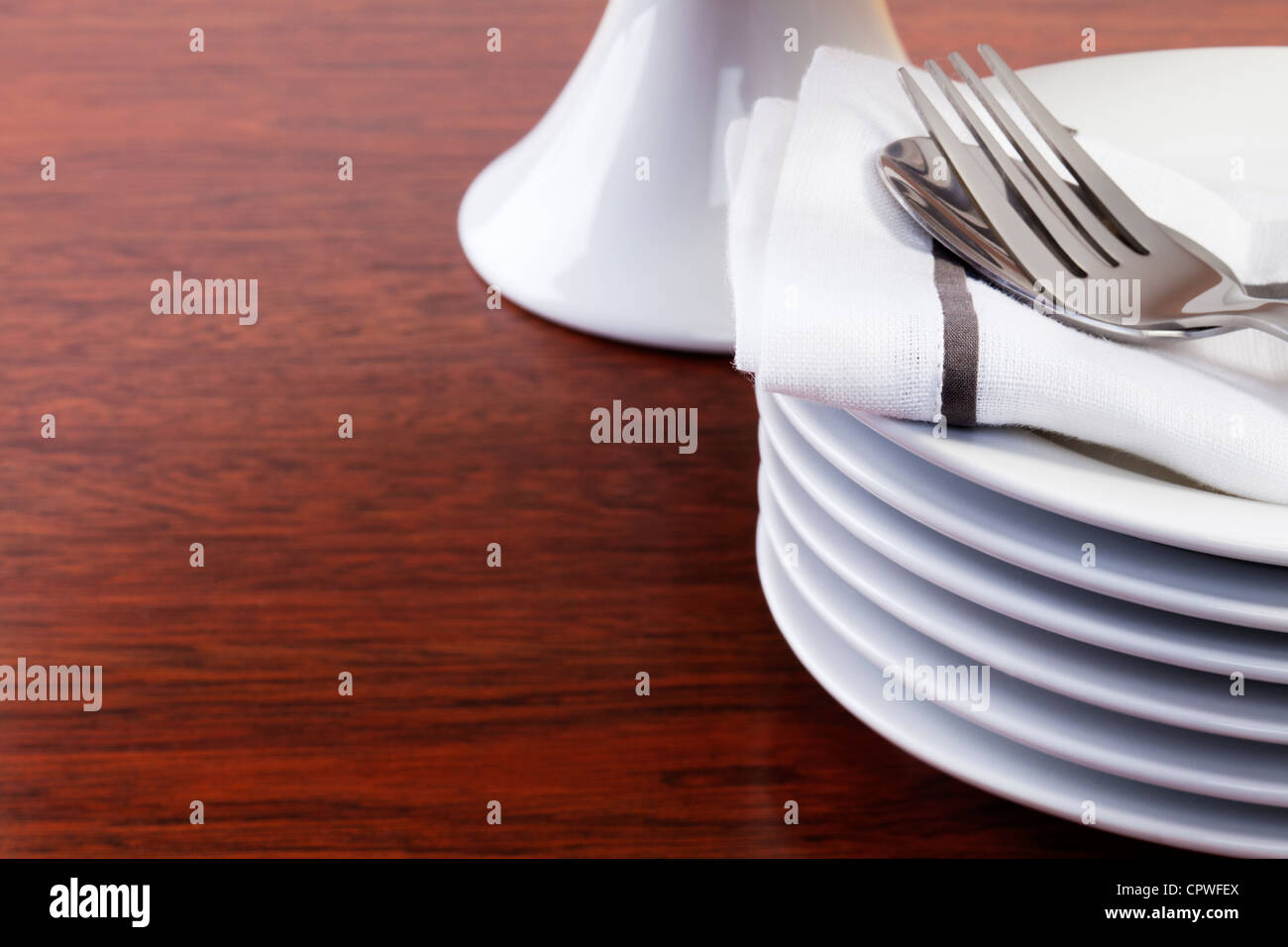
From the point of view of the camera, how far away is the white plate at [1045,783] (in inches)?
11.7

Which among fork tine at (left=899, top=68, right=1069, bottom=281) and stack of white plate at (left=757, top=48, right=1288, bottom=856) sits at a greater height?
fork tine at (left=899, top=68, right=1069, bottom=281)

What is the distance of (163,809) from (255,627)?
2.8 inches

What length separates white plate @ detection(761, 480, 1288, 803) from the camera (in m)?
0.29

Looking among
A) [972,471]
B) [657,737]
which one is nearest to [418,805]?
[657,737]

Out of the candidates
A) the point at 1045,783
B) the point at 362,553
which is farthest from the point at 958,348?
the point at 362,553

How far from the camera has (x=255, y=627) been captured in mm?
413

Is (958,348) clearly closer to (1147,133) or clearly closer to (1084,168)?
(1084,168)

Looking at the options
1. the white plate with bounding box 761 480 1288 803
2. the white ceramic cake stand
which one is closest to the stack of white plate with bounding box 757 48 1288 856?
the white plate with bounding box 761 480 1288 803

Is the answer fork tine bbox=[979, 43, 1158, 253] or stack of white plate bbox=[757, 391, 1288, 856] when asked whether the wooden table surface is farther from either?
fork tine bbox=[979, 43, 1158, 253]

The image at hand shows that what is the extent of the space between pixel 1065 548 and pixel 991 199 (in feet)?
0.44

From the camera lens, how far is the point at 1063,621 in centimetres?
28

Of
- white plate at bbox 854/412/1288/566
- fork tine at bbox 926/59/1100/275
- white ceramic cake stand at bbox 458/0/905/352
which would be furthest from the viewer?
white ceramic cake stand at bbox 458/0/905/352

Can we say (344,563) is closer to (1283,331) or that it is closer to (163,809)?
(163,809)

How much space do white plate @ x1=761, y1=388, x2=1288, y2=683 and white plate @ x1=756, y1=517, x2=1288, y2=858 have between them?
4 cm
